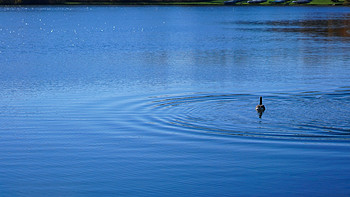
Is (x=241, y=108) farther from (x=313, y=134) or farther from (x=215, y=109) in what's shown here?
(x=313, y=134)

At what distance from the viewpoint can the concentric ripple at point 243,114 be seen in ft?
50.0

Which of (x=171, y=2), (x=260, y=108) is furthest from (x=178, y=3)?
(x=260, y=108)

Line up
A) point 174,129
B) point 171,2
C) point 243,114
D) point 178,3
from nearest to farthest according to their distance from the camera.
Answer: point 174,129
point 243,114
point 178,3
point 171,2

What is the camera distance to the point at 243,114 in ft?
56.4

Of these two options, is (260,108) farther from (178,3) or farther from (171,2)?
(171,2)

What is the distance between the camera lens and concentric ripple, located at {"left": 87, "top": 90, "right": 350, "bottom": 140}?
1523cm

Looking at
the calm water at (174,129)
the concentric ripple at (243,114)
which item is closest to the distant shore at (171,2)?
the calm water at (174,129)

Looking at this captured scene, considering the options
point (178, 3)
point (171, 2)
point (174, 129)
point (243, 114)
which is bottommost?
point (174, 129)

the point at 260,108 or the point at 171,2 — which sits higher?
the point at 171,2

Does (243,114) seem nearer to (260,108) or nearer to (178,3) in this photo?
(260,108)

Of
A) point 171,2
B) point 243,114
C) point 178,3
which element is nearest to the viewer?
point 243,114

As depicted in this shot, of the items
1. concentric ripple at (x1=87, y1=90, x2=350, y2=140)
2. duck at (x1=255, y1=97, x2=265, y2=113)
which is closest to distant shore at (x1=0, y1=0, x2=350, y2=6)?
concentric ripple at (x1=87, y1=90, x2=350, y2=140)

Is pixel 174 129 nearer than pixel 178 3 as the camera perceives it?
Yes

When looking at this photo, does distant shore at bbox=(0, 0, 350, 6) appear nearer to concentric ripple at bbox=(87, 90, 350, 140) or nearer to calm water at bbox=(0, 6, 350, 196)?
calm water at bbox=(0, 6, 350, 196)
